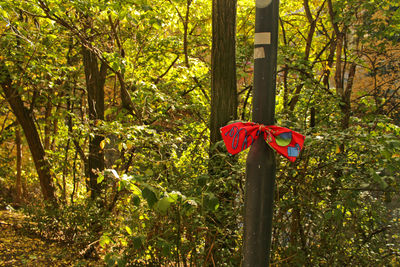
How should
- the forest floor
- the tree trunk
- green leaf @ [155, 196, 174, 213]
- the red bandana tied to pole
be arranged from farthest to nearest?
the tree trunk < the forest floor < green leaf @ [155, 196, 174, 213] < the red bandana tied to pole

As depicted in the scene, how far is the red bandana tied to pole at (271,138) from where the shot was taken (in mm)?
2201

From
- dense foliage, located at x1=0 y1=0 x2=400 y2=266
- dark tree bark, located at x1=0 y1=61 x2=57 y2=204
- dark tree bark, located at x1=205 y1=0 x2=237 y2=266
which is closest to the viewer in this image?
dense foliage, located at x1=0 y1=0 x2=400 y2=266

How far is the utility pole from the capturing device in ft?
7.29

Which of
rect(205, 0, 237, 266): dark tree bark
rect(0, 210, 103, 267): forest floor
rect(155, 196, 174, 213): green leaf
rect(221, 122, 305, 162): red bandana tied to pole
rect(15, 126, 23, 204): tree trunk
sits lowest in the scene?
rect(0, 210, 103, 267): forest floor

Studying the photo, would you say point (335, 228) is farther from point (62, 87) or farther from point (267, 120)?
point (62, 87)

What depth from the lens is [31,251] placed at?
7914 millimetres

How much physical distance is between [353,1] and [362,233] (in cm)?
380

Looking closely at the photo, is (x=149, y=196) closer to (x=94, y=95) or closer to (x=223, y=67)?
(x=223, y=67)

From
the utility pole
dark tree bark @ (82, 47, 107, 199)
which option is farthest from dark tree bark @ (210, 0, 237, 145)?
dark tree bark @ (82, 47, 107, 199)

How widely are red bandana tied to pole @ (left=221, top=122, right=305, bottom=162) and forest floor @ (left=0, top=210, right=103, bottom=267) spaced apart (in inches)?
224

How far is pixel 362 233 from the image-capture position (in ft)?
12.3

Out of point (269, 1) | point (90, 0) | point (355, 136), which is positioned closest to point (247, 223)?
point (269, 1)

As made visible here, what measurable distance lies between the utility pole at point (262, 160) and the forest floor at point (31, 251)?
559 cm

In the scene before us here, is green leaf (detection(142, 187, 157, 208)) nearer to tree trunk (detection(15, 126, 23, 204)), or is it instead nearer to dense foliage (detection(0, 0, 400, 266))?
dense foliage (detection(0, 0, 400, 266))
